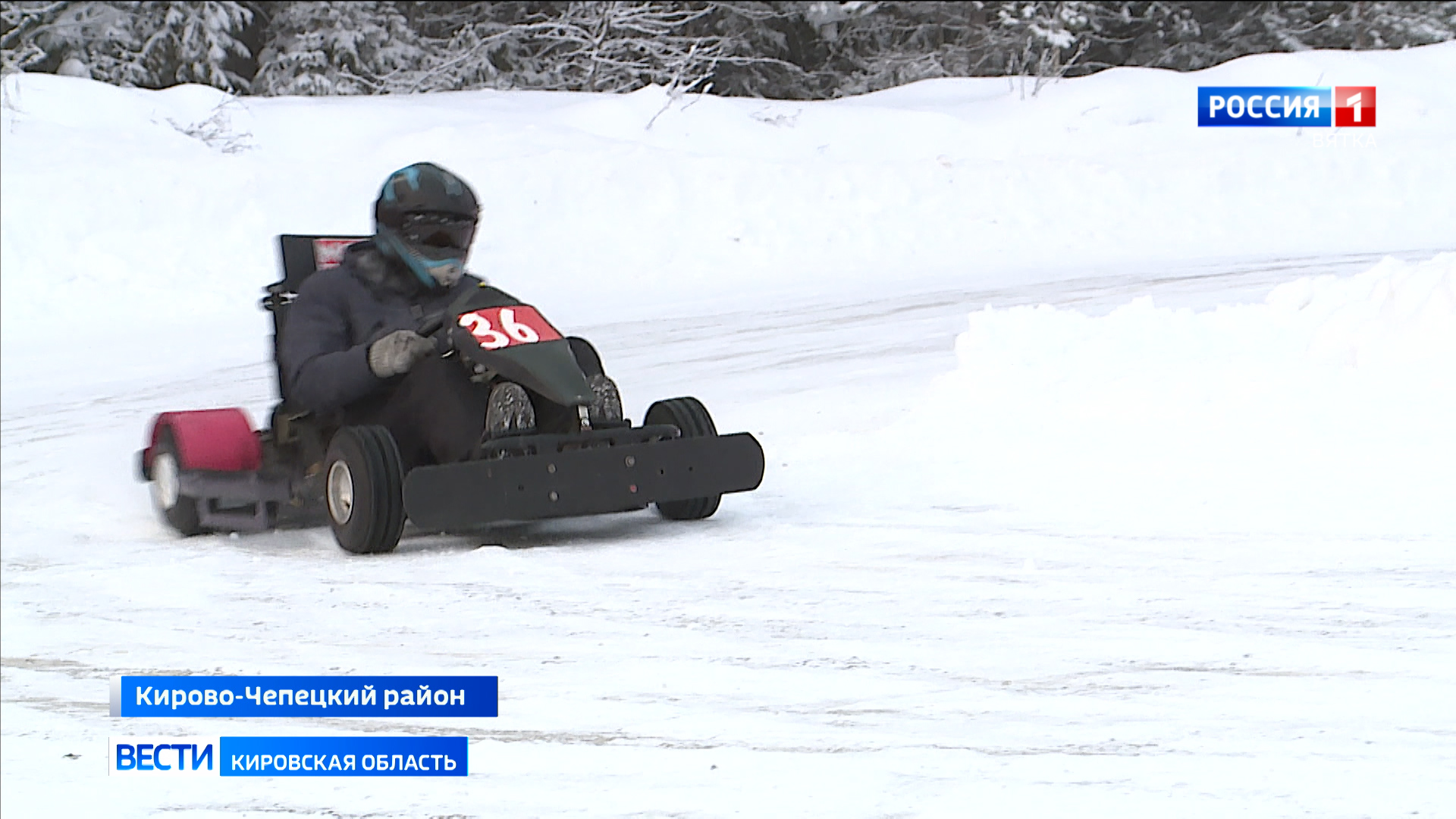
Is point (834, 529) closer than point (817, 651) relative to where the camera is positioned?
No

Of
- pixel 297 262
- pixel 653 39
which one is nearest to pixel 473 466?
pixel 297 262

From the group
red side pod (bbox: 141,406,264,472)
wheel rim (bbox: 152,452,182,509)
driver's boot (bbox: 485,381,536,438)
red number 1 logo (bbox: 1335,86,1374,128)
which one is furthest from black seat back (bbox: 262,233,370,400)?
red number 1 logo (bbox: 1335,86,1374,128)

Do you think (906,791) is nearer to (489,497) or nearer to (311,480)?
(489,497)

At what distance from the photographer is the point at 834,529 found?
Result: 211 inches

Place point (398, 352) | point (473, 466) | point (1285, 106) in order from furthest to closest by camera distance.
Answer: point (1285, 106) → point (398, 352) → point (473, 466)

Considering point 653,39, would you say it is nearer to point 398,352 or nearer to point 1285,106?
point 1285,106

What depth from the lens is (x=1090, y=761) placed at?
9.62 feet

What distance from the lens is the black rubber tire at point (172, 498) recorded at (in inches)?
237

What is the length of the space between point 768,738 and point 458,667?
0.91 m

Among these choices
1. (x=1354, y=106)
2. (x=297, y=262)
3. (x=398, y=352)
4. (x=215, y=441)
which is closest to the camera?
(x=398, y=352)

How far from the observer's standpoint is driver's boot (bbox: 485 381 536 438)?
17.3ft

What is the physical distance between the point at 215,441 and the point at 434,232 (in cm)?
112

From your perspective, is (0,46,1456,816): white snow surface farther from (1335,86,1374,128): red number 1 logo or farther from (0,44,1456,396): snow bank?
(1335,86,1374,128): red number 1 logo

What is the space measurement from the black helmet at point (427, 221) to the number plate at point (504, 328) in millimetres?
506
